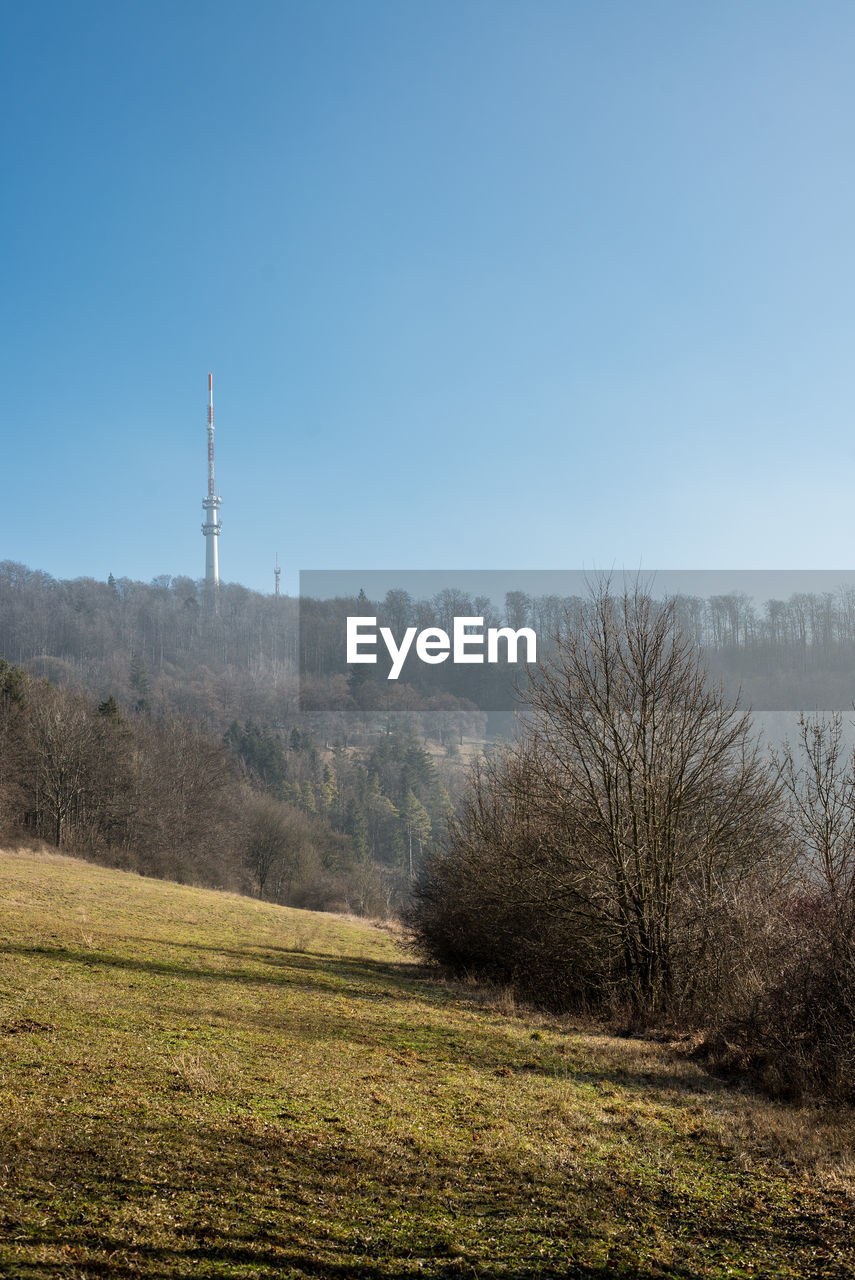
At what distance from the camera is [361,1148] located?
21.7ft

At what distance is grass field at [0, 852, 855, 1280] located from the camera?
470 centimetres

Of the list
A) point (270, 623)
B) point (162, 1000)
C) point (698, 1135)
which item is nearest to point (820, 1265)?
point (698, 1135)

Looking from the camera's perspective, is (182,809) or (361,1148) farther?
(182,809)

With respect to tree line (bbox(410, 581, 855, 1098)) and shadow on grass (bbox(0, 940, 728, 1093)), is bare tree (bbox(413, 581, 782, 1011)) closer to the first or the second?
tree line (bbox(410, 581, 855, 1098))

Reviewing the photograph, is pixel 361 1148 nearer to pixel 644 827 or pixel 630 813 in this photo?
pixel 644 827

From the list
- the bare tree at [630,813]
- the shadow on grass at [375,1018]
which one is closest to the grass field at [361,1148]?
the shadow on grass at [375,1018]

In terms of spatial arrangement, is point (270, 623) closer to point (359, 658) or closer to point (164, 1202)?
point (359, 658)

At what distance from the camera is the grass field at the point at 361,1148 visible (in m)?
4.70

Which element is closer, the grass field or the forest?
Answer: the grass field

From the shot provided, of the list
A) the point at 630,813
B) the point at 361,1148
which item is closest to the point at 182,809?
the point at 630,813

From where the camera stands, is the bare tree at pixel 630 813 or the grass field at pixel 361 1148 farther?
the bare tree at pixel 630 813

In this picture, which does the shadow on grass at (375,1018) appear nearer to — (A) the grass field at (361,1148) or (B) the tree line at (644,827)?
(A) the grass field at (361,1148)

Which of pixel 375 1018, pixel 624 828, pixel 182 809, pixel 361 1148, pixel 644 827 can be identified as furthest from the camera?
pixel 182 809

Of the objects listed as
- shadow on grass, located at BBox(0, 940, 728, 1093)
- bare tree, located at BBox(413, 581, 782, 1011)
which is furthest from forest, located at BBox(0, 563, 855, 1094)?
shadow on grass, located at BBox(0, 940, 728, 1093)
